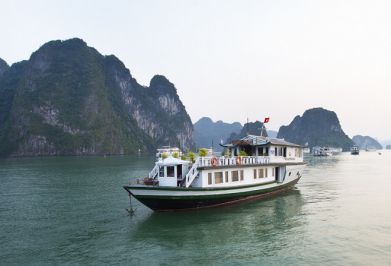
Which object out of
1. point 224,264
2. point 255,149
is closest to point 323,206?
point 255,149

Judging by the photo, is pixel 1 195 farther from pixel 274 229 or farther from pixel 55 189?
pixel 274 229

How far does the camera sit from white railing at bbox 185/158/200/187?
79.9ft

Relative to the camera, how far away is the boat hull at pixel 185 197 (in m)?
23.4

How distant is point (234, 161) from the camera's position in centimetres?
2761

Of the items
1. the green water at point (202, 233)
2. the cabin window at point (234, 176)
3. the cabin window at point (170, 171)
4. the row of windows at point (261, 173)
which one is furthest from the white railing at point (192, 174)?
the row of windows at point (261, 173)

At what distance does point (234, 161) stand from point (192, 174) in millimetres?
4407

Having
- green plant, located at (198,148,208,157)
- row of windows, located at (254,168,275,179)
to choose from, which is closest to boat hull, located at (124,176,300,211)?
row of windows, located at (254,168,275,179)

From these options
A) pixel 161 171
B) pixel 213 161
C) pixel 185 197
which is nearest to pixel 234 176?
pixel 213 161

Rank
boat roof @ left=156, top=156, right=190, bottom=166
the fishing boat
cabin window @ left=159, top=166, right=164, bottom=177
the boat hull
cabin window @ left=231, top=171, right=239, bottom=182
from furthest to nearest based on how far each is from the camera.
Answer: cabin window @ left=231, top=171, right=239, bottom=182
cabin window @ left=159, top=166, right=164, bottom=177
boat roof @ left=156, top=156, right=190, bottom=166
the fishing boat
the boat hull

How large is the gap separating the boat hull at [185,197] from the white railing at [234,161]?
1.96m

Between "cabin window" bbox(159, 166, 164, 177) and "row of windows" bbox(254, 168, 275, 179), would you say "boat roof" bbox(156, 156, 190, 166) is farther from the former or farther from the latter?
"row of windows" bbox(254, 168, 275, 179)

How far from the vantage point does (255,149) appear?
107ft

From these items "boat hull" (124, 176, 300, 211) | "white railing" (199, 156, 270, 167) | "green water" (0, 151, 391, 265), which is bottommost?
"green water" (0, 151, 391, 265)

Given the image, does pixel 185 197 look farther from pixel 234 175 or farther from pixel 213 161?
pixel 234 175
